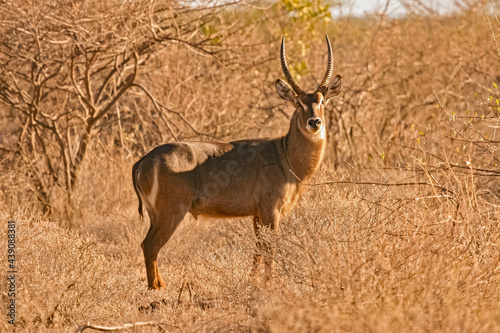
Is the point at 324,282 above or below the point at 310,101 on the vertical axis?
below

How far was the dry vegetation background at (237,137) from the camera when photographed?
4.50 meters

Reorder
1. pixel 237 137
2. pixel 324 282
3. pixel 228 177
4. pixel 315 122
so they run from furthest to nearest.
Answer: pixel 237 137 → pixel 228 177 → pixel 315 122 → pixel 324 282

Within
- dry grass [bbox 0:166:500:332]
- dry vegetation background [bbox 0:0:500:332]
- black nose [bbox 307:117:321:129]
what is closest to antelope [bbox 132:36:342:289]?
black nose [bbox 307:117:321:129]

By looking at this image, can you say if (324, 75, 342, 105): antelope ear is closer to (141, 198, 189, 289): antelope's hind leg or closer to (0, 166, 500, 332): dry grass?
(0, 166, 500, 332): dry grass

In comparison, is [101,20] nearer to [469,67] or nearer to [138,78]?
[138,78]

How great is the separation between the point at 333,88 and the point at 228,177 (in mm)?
1616

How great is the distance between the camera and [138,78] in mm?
11219

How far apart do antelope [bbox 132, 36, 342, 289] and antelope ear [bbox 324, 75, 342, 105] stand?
98 millimetres

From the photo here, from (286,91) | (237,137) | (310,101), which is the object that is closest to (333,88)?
(286,91)

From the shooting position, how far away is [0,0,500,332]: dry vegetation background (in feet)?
14.8

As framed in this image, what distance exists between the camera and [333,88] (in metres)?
7.66

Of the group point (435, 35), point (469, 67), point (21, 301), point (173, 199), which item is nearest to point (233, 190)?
point (173, 199)

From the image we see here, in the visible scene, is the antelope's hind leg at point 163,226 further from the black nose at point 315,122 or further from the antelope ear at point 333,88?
the antelope ear at point 333,88

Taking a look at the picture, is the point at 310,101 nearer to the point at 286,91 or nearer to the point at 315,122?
the point at 315,122
